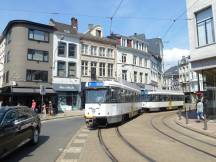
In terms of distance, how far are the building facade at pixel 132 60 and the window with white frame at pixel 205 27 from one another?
28081 mm

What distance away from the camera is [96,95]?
1855cm

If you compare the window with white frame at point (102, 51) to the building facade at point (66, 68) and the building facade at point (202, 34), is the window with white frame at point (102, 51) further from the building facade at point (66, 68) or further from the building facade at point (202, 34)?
the building facade at point (202, 34)

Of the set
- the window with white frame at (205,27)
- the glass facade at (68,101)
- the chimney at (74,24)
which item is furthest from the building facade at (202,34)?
the chimney at (74,24)

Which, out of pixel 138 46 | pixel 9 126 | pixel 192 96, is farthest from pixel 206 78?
pixel 192 96

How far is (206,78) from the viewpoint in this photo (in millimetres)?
27578

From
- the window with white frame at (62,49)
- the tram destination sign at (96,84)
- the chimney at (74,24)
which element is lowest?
the tram destination sign at (96,84)

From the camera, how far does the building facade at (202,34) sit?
21641 millimetres

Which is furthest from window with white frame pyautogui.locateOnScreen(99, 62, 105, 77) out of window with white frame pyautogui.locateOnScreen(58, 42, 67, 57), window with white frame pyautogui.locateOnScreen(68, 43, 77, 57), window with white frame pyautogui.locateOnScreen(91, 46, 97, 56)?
window with white frame pyautogui.locateOnScreen(58, 42, 67, 57)

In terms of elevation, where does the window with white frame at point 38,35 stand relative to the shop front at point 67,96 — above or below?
above

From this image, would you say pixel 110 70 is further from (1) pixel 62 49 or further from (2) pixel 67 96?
(2) pixel 67 96

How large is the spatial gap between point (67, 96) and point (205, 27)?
2497cm

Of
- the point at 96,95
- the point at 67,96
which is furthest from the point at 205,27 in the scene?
the point at 67,96

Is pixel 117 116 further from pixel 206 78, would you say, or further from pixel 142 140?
pixel 206 78

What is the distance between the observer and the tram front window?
1838cm
